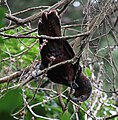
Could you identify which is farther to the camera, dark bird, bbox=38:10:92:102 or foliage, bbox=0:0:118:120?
foliage, bbox=0:0:118:120

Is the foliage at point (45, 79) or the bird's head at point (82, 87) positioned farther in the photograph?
the foliage at point (45, 79)

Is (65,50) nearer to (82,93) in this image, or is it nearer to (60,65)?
(60,65)

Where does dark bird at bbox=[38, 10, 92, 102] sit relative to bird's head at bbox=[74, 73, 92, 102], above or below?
above

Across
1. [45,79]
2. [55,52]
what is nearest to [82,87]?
[55,52]

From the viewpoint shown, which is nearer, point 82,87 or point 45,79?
point 82,87

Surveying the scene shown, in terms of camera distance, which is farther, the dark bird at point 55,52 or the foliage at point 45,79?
the foliage at point 45,79

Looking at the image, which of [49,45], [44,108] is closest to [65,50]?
[49,45]

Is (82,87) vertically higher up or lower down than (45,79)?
lower down

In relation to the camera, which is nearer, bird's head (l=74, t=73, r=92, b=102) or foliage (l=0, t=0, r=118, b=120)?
bird's head (l=74, t=73, r=92, b=102)

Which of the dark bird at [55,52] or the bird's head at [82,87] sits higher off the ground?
the dark bird at [55,52]

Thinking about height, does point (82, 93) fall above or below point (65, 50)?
below

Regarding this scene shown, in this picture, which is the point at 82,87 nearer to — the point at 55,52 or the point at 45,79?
the point at 55,52
